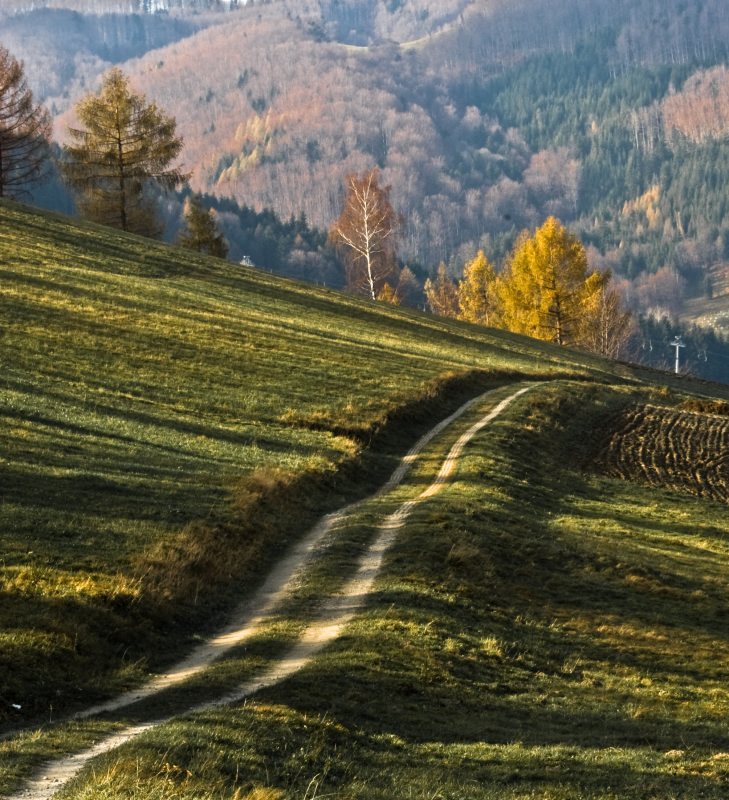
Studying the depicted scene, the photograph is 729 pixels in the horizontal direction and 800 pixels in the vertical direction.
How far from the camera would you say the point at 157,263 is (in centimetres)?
6544

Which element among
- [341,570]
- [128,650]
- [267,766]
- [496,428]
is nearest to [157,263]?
[496,428]

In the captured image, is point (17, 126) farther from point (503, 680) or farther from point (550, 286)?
point (503, 680)

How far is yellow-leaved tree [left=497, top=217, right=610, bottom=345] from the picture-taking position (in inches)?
3684

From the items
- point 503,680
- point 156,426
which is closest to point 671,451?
point 156,426

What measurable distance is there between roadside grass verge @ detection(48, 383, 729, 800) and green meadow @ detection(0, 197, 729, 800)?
0.07 meters

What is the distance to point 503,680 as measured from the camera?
18266 mm

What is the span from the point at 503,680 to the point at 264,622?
4.20m

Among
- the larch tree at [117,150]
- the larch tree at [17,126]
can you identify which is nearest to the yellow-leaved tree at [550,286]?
the larch tree at [117,150]

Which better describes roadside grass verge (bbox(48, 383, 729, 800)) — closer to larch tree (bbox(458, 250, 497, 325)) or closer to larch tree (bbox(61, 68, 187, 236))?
larch tree (bbox(61, 68, 187, 236))

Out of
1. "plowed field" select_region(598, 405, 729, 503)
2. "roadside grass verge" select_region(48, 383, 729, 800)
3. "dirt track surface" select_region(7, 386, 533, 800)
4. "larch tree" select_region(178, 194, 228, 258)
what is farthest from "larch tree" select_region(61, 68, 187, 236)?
"dirt track surface" select_region(7, 386, 533, 800)

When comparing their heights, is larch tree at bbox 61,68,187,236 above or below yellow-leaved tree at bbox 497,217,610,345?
above

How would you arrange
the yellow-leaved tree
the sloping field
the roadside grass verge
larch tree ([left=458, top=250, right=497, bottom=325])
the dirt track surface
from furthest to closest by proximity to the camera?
larch tree ([left=458, top=250, right=497, bottom=325]) → the yellow-leaved tree → the sloping field → the roadside grass verge → the dirt track surface

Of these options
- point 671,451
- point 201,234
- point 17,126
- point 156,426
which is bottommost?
point 671,451

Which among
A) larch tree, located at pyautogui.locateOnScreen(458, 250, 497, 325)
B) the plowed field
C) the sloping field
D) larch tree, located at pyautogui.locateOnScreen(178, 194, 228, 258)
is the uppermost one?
larch tree, located at pyautogui.locateOnScreen(178, 194, 228, 258)
